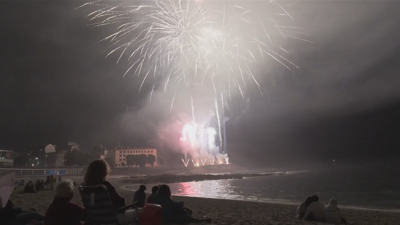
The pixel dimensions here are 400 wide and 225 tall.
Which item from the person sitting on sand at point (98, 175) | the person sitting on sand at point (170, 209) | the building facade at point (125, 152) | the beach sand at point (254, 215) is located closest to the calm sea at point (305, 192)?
the beach sand at point (254, 215)

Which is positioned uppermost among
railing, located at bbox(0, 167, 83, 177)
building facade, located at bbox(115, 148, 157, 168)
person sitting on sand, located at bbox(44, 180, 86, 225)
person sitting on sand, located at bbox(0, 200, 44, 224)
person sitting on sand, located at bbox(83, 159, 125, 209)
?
building facade, located at bbox(115, 148, 157, 168)

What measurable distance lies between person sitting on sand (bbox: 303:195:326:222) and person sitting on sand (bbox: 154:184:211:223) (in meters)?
3.76

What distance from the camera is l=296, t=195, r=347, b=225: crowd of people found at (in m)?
10.0

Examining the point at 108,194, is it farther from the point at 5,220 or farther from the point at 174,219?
the point at 174,219

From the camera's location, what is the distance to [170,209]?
847 centimetres

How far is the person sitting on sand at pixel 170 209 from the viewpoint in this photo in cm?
808

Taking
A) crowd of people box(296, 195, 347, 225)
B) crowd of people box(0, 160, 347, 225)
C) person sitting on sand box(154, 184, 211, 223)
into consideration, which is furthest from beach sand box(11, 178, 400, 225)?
person sitting on sand box(154, 184, 211, 223)

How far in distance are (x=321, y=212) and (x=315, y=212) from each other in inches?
7.0

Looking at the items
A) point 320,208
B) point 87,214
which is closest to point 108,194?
point 87,214

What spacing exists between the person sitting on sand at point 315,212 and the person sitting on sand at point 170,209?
376 cm

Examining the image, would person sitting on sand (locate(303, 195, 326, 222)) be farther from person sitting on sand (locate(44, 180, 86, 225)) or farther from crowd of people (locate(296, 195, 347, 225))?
person sitting on sand (locate(44, 180, 86, 225))

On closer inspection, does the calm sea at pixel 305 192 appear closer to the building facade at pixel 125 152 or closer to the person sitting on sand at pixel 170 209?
the person sitting on sand at pixel 170 209

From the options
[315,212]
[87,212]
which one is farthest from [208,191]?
[87,212]

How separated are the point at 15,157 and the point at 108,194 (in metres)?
135
